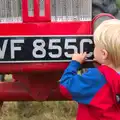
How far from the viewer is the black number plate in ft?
8.70

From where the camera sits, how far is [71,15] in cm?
300

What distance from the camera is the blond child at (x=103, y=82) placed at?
2.16 meters

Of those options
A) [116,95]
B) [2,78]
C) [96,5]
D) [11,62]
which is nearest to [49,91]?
[11,62]

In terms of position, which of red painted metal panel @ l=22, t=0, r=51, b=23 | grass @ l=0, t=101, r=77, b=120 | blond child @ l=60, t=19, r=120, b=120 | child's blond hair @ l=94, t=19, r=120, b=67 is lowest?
grass @ l=0, t=101, r=77, b=120

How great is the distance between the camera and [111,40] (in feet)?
7.05

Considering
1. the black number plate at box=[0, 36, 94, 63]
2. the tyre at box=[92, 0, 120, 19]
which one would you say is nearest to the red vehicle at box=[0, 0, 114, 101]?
the black number plate at box=[0, 36, 94, 63]

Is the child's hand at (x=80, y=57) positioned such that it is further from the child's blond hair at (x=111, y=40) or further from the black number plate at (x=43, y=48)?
the child's blond hair at (x=111, y=40)

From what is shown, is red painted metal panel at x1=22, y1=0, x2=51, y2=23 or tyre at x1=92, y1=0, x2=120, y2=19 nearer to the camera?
red painted metal panel at x1=22, y1=0, x2=51, y2=23

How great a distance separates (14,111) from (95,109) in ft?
7.02

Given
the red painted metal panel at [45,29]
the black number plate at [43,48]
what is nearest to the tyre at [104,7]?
the red painted metal panel at [45,29]

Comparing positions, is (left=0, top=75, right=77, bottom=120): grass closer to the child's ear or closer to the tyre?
the tyre

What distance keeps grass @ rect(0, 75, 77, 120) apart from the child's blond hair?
1.95 metres

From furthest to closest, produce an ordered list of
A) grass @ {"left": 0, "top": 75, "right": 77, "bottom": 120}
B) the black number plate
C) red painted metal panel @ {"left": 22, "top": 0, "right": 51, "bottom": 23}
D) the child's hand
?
1. grass @ {"left": 0, "top": 75, "right": 77, "bottom": 120}
2. red painted metal panel @ {"left": 22, "top": 0, "right": 51, "bottom": 23}
3. the black number plate
4. the child's hand

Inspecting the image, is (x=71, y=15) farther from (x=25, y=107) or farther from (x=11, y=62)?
(x=25, y=107)
